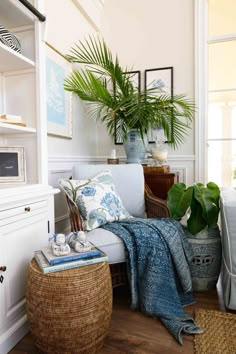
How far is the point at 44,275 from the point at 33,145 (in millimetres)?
777

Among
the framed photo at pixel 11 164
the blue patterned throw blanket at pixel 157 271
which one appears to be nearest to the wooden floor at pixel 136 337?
the blue patterned throw blanket at pixel 157 271

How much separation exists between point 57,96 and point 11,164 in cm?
94

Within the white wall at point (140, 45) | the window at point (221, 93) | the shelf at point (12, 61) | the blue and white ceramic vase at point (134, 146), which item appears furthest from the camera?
the window at point (221, 93)

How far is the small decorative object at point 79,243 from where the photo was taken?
1251 mm

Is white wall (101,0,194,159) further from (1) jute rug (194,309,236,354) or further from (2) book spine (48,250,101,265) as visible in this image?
(2) book spine (48,250,101,265)

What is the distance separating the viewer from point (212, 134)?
284cm

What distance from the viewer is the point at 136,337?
1.32m

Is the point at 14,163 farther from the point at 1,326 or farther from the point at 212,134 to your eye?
the point at 212,134

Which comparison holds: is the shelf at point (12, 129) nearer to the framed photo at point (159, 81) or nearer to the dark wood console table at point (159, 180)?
the dark wood console table at point (159, 180)

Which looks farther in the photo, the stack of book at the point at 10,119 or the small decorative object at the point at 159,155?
the small decorative object at the point at 159,155

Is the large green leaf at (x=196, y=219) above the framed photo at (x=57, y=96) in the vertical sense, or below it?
below

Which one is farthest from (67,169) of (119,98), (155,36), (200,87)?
(155,36)

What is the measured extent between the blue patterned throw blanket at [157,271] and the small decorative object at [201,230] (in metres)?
0.17

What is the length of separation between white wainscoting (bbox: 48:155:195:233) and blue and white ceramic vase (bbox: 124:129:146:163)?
1.58 feet
